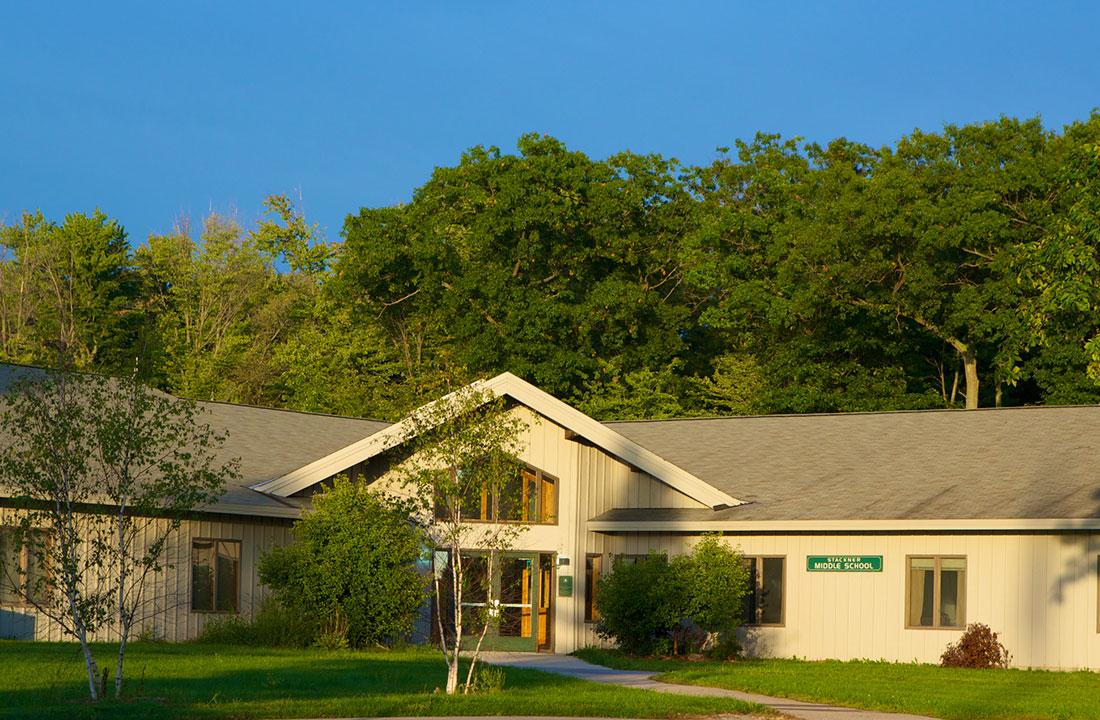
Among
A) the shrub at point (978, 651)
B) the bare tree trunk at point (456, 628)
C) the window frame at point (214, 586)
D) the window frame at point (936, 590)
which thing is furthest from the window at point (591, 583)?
the bare tree trunk at point (456, 628)

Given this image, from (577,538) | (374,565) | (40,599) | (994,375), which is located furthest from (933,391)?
(40,599)

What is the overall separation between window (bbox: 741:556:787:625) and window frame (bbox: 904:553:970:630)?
258cm

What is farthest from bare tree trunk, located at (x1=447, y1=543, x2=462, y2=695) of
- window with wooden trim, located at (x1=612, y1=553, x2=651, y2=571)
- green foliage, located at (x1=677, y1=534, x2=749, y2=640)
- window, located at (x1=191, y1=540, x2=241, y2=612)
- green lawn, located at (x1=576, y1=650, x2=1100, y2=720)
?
window with wooden trim, located at (x1=612, y1=553, x2=651, y2=571)

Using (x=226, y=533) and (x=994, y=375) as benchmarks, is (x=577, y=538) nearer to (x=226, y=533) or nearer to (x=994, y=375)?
(x=226, y=533)

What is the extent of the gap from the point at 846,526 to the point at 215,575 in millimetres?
12338

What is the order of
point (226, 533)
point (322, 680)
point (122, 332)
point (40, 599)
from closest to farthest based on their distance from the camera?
point (322, 680)
point (40, 599)
point (226, 533)
point (122, 332)

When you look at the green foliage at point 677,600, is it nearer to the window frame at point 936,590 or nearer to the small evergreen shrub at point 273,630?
the window frame at point 936,590

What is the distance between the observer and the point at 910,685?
2434 centimetres

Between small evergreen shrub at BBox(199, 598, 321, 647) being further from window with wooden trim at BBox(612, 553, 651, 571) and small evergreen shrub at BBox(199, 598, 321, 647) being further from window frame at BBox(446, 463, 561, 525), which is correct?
window with wooden trim at BBox(612, 553, 651, 571)

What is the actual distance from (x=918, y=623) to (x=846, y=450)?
5959 mm

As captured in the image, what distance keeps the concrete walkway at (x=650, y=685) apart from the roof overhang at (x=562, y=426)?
4.23 metres

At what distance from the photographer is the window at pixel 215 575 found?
31703mm

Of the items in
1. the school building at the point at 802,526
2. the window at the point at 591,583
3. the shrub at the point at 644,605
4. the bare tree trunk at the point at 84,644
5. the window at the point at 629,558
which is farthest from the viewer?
the window at the point at 591,583

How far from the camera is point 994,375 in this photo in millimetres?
52125
